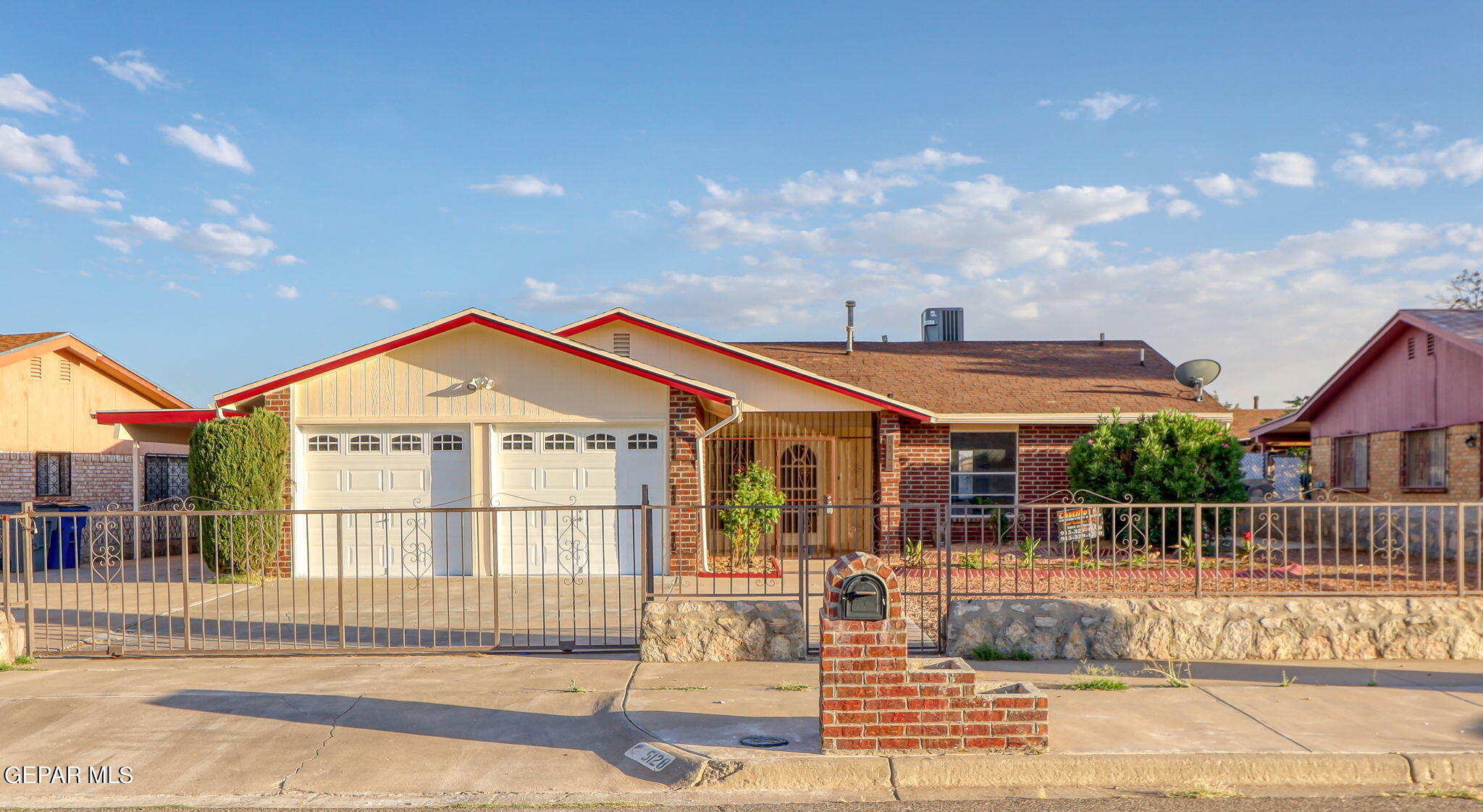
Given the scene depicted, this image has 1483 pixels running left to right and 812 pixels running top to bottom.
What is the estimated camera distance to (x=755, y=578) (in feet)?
40.8

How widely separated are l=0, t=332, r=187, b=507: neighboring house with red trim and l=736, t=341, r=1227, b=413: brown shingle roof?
42.2 feet

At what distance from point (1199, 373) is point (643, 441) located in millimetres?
10363

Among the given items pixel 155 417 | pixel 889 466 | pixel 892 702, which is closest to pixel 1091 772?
pixel 892 702

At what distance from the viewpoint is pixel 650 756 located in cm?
596

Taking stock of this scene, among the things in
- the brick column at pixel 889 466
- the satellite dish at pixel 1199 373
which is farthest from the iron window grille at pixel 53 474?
the satellite dish at pixel 1199 373

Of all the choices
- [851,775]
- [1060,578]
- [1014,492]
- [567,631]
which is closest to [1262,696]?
[851,775]

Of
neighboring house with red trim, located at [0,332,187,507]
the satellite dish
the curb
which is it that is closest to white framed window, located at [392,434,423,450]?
neighboring house with red trim, located at [0,332,187,507]

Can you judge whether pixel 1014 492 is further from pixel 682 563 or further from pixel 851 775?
pixel 851 775

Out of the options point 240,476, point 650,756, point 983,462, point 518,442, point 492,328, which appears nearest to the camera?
point 650,756

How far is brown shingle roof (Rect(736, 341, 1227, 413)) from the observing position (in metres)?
17.7

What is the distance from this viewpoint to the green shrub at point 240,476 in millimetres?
13711

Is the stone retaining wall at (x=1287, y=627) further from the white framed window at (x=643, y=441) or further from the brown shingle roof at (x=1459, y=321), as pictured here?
the brown shingle roof at (x=1459, y=321)

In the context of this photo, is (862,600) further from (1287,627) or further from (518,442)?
(518,442)

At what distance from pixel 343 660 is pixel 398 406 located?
20.4 ft
